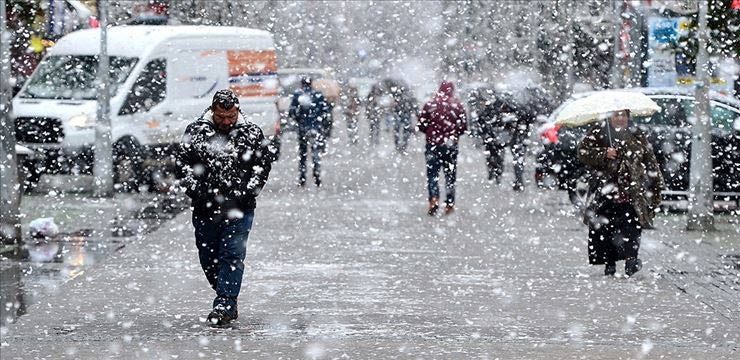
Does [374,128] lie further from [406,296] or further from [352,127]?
[406,296]

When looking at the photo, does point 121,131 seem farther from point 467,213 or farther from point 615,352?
point 615,352

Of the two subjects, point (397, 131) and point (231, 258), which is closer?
point (231, 258)

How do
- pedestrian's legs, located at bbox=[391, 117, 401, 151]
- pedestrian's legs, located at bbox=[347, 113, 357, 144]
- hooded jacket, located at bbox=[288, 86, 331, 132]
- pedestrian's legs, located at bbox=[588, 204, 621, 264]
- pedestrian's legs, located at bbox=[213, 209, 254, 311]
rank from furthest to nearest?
pedestrian's legs, located at bbox=[347, 113, 357, 144] < pedestrian's legs, located at bbox=[391, 117, 401, 151] < hooded jacket, located at bbox=[288, 86, 331, 132] < pedestrian's legs, located at bbox=[588, 204, 621, 264] < pedestrian's legs, located at bbox=[213, 209, 254, 311]

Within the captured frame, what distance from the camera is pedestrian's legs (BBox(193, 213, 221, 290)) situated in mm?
10570

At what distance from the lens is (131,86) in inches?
924

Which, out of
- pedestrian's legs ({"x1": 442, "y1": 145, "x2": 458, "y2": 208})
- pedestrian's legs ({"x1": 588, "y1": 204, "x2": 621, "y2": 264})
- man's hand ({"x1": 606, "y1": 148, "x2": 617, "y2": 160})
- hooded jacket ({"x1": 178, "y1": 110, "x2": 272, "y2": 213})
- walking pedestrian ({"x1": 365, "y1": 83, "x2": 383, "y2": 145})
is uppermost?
hooded jacket ({"x1": 178, "y1": 110, "x2": 272, "y2": 213})

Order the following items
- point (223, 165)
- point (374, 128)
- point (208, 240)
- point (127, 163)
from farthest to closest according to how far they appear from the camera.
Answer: point (374, 128) → point (127, 163) → point (208, 240) → point (223, 165)

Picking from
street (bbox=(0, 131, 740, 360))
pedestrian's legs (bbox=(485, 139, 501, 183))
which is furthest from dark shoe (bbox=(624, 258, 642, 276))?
pedestrian's legs (bbox=(485, 139, 501, 183))

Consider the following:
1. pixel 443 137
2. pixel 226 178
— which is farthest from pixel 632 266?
pixel 443 137

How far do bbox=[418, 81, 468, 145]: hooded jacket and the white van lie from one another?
537 cm

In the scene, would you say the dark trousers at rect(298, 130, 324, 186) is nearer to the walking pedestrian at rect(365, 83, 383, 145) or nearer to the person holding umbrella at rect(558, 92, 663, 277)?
the person holding umbrella at rect(558, 92, 663, 277)

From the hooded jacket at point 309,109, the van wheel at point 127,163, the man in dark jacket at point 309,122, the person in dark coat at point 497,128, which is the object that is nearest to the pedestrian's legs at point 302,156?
the man in dark jacket at point 309,122

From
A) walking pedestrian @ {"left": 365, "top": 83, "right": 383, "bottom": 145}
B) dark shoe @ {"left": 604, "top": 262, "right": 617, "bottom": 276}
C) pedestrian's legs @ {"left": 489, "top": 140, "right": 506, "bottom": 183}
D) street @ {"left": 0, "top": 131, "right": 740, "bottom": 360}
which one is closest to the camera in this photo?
street @ {"left": 0, "top": 131, "right": 740, "bottom": 360}

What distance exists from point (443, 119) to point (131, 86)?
5853 millimetres
